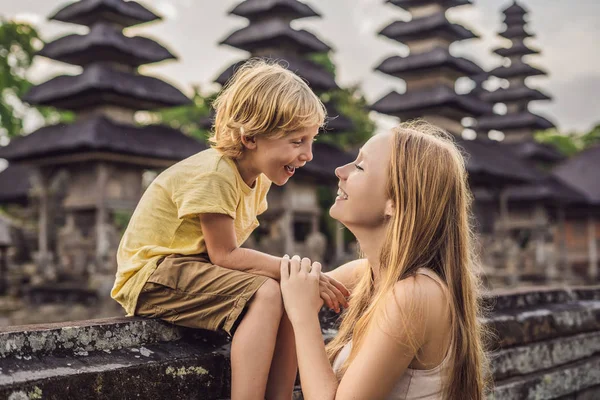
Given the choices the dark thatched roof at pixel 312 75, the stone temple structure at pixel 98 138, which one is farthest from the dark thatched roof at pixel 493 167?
the stone temple structure at pixel 98 138

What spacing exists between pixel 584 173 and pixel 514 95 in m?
4.11

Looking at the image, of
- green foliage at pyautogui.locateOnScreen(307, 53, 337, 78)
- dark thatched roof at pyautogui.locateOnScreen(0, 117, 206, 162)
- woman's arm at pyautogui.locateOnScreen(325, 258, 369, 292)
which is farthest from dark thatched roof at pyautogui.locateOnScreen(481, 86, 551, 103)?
woman's arm at pyautogui.locateOnScreen(325, 258, 369, 292)

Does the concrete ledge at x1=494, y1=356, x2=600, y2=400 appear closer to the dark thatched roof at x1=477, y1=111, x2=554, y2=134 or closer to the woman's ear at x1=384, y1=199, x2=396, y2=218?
the woman's ear at x1=384, y1=199, x2=396, y2=218

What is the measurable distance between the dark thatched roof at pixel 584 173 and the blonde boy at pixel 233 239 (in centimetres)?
2895

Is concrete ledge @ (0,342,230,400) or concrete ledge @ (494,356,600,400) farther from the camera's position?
concrete ledge @ (494,356,600,400)

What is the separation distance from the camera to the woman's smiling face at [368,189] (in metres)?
2.07

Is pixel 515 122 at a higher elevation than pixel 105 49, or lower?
lower

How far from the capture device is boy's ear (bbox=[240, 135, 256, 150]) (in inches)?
93.7

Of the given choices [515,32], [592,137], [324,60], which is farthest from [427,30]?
[592,137]

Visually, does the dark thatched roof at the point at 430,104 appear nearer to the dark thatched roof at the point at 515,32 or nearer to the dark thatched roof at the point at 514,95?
the dark thatched roof at the point at 514,95

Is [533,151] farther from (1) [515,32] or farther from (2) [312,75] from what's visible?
(2) [312,75]

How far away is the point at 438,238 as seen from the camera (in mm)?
2006

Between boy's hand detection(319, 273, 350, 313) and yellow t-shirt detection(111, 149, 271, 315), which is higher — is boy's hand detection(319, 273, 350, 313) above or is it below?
below

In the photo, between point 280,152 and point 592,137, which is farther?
point 592,137
